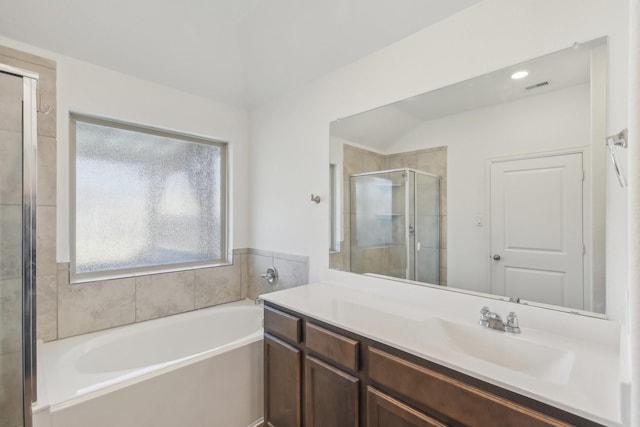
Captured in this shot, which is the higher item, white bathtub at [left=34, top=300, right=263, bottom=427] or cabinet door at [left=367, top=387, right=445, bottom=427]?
cabinet door at [left=367, top=387, right=445, bottom=427]

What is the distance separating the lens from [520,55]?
133 centimetres

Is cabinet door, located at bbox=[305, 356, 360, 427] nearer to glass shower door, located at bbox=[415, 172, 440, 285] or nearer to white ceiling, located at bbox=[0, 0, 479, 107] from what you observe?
glass shower door, located at bbox=[415, 172, 440, 285]

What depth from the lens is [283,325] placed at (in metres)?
1.65

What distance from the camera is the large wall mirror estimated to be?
1.18m

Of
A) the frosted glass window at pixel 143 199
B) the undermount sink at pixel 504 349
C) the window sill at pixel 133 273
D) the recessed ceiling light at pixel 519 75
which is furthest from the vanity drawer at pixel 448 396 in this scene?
the frosted glass window at pixel 143 199

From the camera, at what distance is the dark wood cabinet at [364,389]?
2.90ft

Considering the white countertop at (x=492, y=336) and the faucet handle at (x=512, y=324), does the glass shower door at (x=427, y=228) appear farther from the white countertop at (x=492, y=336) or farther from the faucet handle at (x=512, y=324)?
the faucet handle at (x=512, y=324)

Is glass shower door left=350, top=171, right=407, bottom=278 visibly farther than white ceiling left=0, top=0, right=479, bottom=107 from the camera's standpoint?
Yes

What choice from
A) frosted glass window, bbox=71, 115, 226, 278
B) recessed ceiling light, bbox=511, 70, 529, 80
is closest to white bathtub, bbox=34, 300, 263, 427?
frosted glass window, bbox=71, 115, 226, 278

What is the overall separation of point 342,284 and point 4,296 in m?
1.89

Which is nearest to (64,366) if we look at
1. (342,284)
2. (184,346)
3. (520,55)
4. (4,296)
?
(4,296)

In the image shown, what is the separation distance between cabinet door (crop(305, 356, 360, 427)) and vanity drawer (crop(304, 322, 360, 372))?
51 millimetres

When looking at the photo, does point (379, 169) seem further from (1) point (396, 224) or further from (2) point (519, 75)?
(2) point (519, 75)

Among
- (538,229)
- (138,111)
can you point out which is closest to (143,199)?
(138,111)
